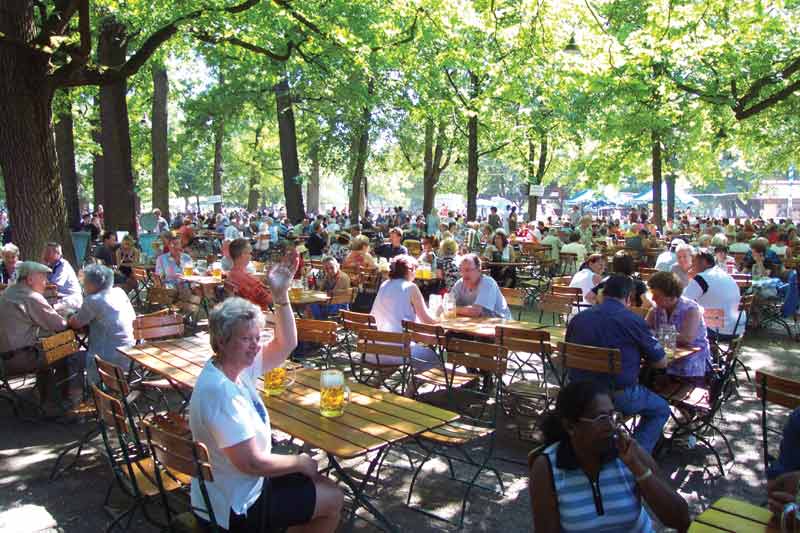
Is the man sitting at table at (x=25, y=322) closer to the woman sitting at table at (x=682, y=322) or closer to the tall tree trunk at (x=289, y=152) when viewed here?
the woman sitting at table at (x=682, y=322)

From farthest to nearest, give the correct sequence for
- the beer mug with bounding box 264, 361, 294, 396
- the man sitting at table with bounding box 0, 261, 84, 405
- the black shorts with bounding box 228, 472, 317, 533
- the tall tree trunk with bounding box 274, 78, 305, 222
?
the tall tree trunk with bounding box 274, 78, 305, 222 → the man sitting at table with bounding box 0, 261, 84, 405 → the beer mug with bounding box 264, 361, 294, 396 → the black shorts with bounding box 228, 472, 317, 533

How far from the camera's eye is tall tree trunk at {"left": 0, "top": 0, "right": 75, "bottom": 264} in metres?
8.21

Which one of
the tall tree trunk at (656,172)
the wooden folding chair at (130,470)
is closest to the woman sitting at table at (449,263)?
the wooden folding chair at (130,470)

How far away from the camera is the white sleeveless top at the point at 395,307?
19.8 feet

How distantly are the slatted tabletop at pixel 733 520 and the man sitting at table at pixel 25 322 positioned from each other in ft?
16.5

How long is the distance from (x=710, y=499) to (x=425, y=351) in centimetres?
264

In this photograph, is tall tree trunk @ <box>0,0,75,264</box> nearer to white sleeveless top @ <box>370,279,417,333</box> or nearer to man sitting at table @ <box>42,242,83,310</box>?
man sitting at table @ <box>42,242,83,310</box>

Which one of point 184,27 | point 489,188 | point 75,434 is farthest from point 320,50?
point 489,188

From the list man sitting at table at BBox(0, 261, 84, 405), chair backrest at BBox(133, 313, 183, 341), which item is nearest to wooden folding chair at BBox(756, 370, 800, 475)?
chair backrest at BBox(133, 313, 183, 341)

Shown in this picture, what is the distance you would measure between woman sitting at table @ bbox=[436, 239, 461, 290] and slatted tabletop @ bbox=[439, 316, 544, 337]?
3.83m

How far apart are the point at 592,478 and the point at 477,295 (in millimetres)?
4196

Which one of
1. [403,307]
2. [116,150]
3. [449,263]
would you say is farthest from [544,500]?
[116,150]

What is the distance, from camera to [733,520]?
94.2 inches

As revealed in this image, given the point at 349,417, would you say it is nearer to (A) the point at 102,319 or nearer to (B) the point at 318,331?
(B) the point at 318,331
